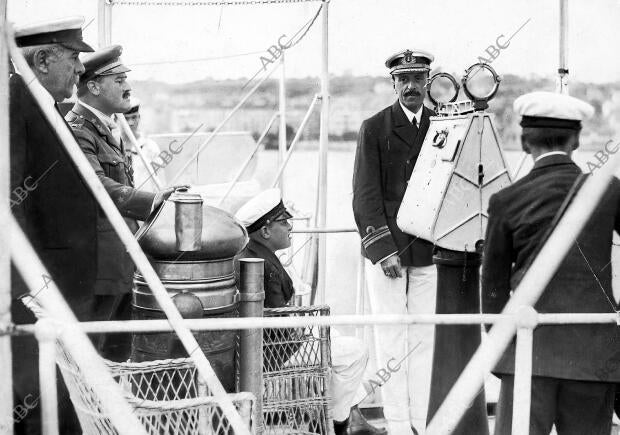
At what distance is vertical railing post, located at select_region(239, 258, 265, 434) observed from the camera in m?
2.88

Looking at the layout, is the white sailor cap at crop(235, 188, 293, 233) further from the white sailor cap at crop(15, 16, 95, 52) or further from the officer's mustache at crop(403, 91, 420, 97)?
the white sailor cap at crop(15, 16, 95, 52)

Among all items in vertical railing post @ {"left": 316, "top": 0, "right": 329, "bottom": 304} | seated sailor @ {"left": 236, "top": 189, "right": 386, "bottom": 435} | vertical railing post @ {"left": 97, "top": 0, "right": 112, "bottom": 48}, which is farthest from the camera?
vertical railing post @ {"left": 97, "top": 0, "right": 112, "bottom": 48}

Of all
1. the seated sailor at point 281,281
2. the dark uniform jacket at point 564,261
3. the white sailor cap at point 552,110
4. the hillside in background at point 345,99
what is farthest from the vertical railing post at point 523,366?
the seated sailor at point 281,281

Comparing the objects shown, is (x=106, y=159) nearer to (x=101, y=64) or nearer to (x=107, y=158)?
(x=107, y=158)

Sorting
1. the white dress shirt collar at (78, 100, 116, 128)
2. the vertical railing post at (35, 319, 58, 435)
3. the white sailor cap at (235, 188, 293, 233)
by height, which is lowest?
the vertical railing post at (35, 319, 58, 435)

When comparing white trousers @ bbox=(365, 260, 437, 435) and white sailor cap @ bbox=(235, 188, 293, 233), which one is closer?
white sailor cap @ bbox=(235, 188, 293, 233)

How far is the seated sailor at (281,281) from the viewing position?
354cm

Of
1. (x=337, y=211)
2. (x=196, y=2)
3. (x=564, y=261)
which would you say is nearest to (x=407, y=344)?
(x=564, y=261)

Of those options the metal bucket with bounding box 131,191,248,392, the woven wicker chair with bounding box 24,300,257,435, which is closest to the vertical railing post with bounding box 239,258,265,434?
the metal bucket with bounding box 131,191,248,392

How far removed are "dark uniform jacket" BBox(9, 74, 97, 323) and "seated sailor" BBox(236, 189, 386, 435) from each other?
823 millimetres

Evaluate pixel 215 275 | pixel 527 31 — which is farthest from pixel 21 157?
pixel 527 31

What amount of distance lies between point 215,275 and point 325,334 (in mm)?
804

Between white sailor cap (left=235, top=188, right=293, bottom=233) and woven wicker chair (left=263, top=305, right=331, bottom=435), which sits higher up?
white sailor cap (left=235, top=188, right=293, bottom=233)

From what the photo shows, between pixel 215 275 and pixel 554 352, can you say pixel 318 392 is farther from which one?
pixel 554 352
